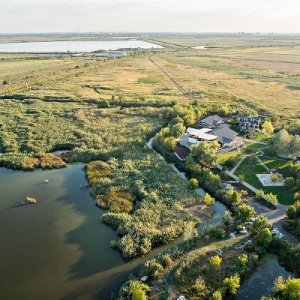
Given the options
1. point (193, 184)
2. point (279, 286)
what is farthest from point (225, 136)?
point (279, 286)

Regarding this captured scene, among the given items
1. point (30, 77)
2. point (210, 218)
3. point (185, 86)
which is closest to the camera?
point (210, 218)

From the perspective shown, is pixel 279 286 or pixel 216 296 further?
pixel 279 286

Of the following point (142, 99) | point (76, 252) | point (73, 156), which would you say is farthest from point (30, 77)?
point (76, 252)

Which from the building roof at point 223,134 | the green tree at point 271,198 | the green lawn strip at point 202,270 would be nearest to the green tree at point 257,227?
the green lawn strip at point 202,270

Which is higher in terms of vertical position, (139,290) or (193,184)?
(193,184)

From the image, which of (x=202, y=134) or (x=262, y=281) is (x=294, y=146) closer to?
(x=202, y=134)

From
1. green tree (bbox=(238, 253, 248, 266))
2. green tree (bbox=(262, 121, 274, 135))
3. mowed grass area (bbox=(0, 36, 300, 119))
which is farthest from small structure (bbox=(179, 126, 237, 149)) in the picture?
green tree (bbox=(238, 253, 248, 266))

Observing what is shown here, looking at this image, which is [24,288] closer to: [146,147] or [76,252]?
[76,252]
